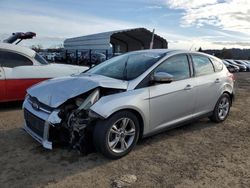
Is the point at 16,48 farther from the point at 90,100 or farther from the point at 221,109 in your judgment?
the point at 221,109

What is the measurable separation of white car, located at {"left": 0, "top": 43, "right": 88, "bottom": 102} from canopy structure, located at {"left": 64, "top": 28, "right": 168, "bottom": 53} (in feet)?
63.6

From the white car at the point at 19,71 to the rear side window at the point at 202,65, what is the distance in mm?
3582

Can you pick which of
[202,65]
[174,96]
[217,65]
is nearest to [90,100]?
[174,96]

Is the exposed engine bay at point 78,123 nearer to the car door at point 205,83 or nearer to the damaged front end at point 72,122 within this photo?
the damaged front end at point 72,122

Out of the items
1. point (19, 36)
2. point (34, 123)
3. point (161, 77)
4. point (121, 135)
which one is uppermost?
point (19, 36)

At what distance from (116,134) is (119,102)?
46 cm

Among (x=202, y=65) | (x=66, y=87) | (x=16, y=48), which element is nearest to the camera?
(x=66, y=87)

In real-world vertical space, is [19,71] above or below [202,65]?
below

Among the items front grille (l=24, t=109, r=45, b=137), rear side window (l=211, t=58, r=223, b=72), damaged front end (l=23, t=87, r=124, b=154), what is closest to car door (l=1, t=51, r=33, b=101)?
front grille (l=24, t=109, r=45, b=137)

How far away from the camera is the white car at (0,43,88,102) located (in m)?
7.20

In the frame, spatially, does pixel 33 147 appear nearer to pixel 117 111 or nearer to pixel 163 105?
pixel 117 111

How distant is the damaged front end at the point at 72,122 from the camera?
172 inches

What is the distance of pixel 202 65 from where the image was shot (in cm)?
621

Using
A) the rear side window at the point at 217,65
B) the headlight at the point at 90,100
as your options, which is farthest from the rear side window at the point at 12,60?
the rear side window at the point at 217,65
